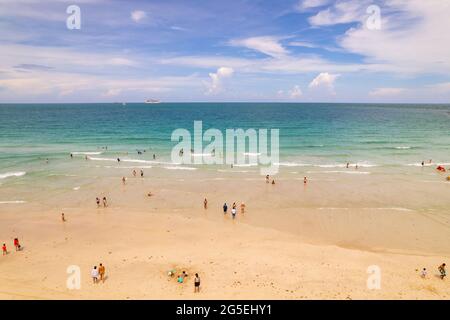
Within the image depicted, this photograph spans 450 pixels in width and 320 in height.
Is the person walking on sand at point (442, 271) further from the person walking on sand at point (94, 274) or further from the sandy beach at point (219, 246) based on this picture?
the person walking on sand at point (94, 274)

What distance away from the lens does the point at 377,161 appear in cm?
4609

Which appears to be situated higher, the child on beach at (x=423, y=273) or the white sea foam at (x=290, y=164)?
the white sea foam at (x=290, y=164)

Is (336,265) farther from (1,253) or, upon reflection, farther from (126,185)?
(126,185)

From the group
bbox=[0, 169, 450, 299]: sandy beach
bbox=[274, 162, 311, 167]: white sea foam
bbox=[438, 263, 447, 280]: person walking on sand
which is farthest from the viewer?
bbox=[274, 162, 311, 167]: white sea foam

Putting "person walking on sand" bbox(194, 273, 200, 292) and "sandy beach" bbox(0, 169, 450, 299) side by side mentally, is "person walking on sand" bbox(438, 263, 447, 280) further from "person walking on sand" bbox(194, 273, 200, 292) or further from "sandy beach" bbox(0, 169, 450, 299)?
"person walking on sand" bbox(194, 273, 200, 292)

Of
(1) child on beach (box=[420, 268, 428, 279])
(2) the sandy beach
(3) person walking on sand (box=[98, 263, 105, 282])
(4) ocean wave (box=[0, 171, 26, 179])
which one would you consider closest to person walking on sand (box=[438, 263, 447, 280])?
(2) the sandy beach

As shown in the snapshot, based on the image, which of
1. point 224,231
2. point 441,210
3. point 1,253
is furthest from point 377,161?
point 1,253

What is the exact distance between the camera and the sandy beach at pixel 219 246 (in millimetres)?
16078

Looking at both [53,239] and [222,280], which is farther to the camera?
[53,239]

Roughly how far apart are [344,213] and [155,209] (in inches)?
655

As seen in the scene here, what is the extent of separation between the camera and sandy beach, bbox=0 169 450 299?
16078 mm

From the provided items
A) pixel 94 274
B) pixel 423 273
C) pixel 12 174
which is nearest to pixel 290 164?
pixel 423 273

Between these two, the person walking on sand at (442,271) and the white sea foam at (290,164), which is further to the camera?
the white sea foam at (290,164)

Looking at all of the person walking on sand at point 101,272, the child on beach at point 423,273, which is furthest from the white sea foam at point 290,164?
the person walking on sand at point 101,272
